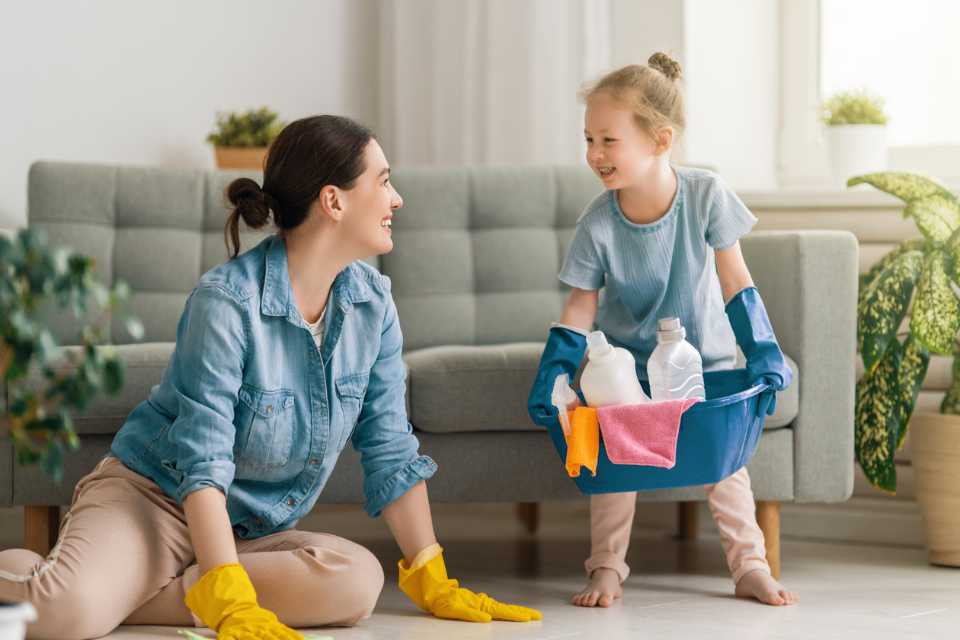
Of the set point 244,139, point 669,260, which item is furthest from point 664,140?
point 244,139

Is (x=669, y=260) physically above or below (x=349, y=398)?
above

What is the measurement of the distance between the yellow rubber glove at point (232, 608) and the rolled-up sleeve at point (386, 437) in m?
0.32

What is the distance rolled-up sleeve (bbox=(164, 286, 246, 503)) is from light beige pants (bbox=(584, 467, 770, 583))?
724 mm

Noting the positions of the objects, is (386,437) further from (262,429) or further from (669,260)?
(669,260)

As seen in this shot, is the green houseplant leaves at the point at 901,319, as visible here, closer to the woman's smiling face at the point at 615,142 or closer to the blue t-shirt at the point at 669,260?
the blue t-shirt at the point at 669,260

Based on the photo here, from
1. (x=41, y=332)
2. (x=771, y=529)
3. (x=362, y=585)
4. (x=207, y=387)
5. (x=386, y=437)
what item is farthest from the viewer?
(x=771, y=529)

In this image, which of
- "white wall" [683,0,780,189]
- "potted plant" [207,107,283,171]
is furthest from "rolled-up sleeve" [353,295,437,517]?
"white wall" [683,0,780,189]

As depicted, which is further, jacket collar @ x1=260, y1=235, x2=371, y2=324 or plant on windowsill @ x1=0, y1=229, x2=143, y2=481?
jacket collar @ x1=260, y1=235, x2=371, y2=324

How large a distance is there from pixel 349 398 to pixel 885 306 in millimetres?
1132

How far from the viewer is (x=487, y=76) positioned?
356 cm

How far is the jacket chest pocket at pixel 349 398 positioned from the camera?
80.2 inches

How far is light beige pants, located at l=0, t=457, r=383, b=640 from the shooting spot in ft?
6.13

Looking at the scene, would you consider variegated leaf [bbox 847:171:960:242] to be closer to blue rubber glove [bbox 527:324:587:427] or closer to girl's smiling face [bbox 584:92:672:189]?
girl's smiling face [bbox 584:92:672:189]

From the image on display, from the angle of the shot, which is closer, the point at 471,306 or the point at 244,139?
the point at 471,306
